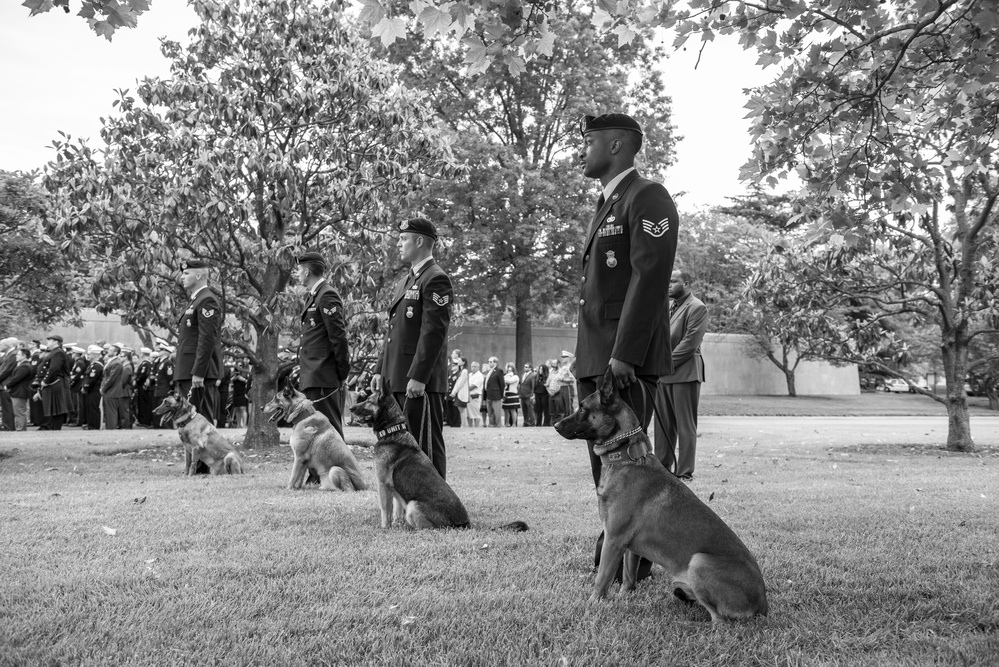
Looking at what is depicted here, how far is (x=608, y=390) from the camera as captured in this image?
4266 millimetres

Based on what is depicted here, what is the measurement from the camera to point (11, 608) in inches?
158

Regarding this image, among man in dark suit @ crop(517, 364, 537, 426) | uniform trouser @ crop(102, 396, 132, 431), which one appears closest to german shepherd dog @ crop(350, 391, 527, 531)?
uniform trouser @ crop(102, 396, 132, 431)

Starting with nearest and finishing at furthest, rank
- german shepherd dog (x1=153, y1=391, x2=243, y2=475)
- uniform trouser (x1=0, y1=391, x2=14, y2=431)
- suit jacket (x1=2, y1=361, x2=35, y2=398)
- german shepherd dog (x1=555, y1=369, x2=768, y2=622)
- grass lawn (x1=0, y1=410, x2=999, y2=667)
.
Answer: grass lawn (x1=0, y1=410, x2=999, y2=667) < german shepherd dog (x1=555, y1=369, x2=768, y2=622) < german shepherd dog (x1=153, y1=391, x2=243, y2=475) < suit jacket (x1=2, y1=361, x2=35, y2=398) < uniform trouser (x1=0, y1=391, x2=14, y2=431)

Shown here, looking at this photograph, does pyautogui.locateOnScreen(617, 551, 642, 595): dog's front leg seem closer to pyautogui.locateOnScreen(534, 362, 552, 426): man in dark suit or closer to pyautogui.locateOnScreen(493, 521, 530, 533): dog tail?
pyautogui.locateOnScreen(493, 521, 530, 533): dog tail

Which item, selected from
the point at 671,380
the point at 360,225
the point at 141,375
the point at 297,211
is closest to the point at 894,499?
the point at 671,380

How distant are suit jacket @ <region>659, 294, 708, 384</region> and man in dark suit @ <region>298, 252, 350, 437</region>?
390 centimetres

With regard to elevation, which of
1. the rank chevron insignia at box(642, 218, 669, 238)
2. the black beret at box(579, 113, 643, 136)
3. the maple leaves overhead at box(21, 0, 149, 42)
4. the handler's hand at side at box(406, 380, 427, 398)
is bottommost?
the handler's hand at side at box(406, 380, 427, 398)

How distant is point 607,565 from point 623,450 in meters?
0.63

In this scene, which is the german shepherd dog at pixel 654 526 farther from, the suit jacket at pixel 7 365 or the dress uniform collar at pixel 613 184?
the suit jacket at pixel 7 365

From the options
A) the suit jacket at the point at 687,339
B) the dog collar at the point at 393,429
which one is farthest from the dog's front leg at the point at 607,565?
the suit jacket at the point at 687,339

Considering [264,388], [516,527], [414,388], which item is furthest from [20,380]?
[516,527]

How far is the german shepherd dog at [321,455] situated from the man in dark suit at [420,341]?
165cm

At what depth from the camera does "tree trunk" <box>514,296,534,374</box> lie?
31386 mm

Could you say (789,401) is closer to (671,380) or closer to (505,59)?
(671,380)
